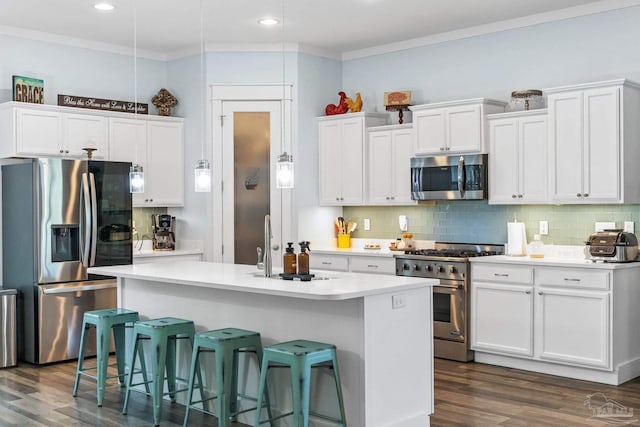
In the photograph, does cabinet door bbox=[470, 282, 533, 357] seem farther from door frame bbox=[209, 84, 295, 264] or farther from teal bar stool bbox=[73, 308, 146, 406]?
teal bar stool bbox=[73, 308, 146, 406]

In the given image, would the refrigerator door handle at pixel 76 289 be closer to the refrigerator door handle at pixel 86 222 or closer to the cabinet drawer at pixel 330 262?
the refrigerator door handle at pixel 86 222

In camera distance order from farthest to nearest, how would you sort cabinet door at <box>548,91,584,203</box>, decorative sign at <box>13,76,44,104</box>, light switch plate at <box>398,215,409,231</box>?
light switch plate at <box>398,215,409,231</box>, decorative sign at <box>13,76,44,104</box>, cabinet door at <box>548,91,584,203</box>

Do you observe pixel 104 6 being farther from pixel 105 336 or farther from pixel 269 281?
pixel 269 281

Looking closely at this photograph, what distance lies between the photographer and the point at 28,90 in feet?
21.5

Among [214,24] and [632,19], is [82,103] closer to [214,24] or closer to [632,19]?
[214,24]

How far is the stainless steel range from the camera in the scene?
6117 millimetres

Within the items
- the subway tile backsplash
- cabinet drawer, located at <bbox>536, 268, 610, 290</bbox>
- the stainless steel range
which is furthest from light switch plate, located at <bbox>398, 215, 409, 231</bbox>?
cabinet drawer, located at <bbox>536, 268, 610, 290</bbox>

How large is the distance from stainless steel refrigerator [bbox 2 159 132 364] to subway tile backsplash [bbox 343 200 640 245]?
256 cm

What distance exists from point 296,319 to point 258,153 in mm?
3377

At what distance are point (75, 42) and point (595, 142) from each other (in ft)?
15.9

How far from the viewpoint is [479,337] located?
6.07 meters

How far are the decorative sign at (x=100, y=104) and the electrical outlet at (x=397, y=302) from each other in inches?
162

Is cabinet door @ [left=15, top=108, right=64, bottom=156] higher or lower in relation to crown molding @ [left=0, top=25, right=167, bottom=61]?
lower

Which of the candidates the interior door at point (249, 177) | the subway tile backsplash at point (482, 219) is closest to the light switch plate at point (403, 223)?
the subway tile backsplash at point (482, 219)
